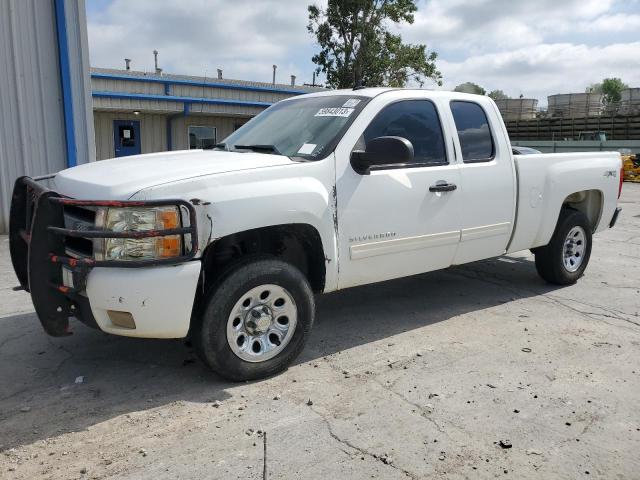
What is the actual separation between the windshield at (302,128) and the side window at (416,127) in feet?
0.70

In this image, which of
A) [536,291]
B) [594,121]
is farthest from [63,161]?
[594,121]

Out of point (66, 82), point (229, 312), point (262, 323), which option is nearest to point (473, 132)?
point (262, 323)

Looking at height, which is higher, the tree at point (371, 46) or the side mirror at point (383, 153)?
the tree at point (371, 46)

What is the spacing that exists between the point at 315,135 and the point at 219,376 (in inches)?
Result: 74.1

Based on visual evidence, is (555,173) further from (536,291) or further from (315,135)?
(315,135)

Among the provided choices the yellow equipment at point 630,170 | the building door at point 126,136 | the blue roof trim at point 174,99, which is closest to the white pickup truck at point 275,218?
the blue roof trim at point 174,99

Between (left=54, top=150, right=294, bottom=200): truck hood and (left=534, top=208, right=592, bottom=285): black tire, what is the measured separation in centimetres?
344

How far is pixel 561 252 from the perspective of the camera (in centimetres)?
592

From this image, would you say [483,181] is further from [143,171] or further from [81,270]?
[81,270]

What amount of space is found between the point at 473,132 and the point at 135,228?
10.4 feet

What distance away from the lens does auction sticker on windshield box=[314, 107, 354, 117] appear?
4.24 meters

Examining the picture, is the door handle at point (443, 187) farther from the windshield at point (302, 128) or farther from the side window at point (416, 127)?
the windshield at point (302, 128)

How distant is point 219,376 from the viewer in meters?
3.66

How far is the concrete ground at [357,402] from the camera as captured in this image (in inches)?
110
